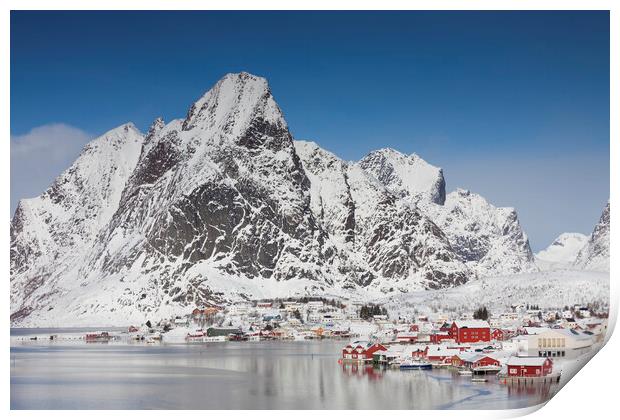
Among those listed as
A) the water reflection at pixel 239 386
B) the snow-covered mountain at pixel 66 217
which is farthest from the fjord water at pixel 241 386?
the snow-covered mountain at pixel 66 217

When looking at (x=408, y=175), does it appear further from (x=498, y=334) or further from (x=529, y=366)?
(x=529, y=366)

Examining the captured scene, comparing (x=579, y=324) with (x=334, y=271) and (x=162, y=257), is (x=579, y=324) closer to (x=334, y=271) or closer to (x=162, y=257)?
(x=162, y=257)

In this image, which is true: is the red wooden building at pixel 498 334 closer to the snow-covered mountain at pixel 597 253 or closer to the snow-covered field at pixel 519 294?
the snow-covered field at pixel 519 294

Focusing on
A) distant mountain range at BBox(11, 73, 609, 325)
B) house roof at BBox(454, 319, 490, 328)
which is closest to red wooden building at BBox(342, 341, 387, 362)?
house roof at BBox(454, 319, 490, 328)

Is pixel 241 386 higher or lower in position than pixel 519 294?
lower

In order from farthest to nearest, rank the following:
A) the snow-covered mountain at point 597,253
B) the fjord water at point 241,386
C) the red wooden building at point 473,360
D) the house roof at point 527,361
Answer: the snow-covered mountain at point 597,253, the red wooden building at point 473,360, the house roof at point 527,361, the fjord water at point 241,386

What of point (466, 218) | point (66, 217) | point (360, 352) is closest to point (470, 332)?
point (360, 352)
